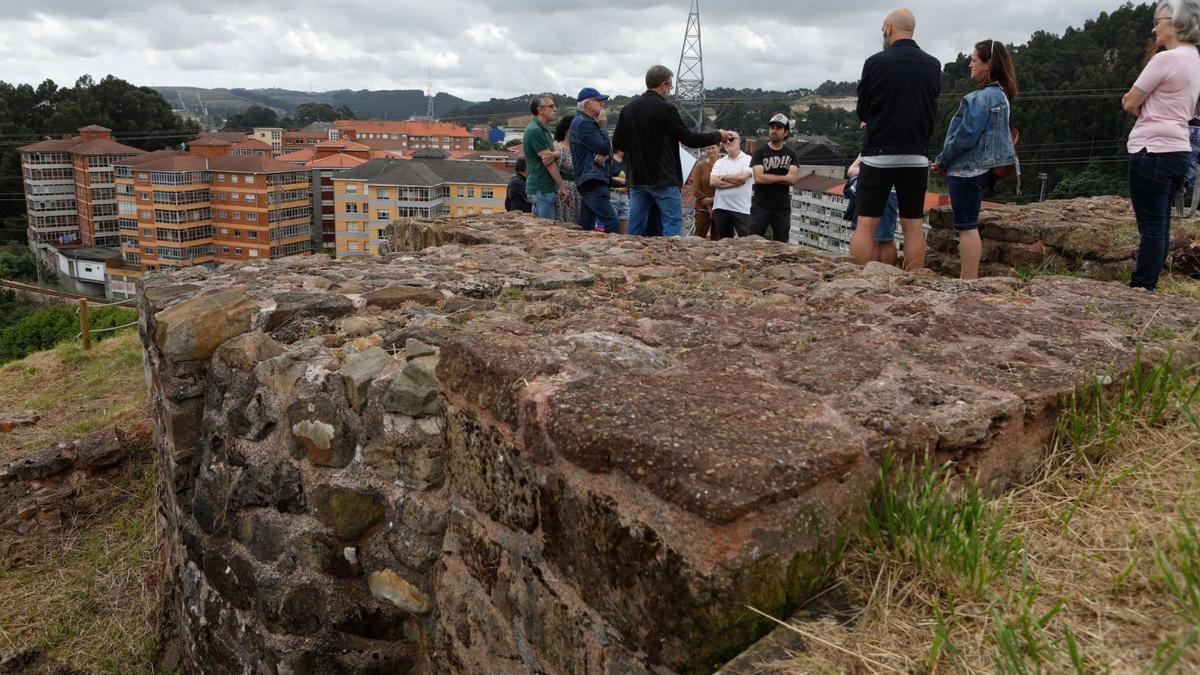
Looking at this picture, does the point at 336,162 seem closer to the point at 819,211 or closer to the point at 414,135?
the point at 819,211

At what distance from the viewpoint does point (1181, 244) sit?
566cm

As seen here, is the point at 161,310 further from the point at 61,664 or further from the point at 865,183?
the point at 865,183

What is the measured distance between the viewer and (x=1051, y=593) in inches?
66.1

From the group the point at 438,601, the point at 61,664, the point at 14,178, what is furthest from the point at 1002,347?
the point at 14,178

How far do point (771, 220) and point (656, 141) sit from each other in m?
1.46

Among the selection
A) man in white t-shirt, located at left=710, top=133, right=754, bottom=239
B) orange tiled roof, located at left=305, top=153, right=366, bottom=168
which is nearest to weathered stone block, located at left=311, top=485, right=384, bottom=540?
man in white t-shirt, located at left=710, top=133, right=754, bottom=239

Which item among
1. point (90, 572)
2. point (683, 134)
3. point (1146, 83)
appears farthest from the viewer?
point (683, 134)

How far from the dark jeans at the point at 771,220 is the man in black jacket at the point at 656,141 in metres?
0.90

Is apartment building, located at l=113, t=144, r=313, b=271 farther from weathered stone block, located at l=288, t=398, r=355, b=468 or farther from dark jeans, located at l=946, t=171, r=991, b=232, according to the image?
weathered stone block, located at l=288, t=398, r=355, b=468

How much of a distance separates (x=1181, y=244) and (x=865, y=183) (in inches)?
96.0

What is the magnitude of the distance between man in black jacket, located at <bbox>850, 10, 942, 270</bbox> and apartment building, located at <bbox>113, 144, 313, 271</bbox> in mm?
41559

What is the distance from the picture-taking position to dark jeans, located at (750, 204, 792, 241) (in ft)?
→ 24.0

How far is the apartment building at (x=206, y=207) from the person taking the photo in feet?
141

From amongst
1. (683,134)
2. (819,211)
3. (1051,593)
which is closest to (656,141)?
(683,134)
